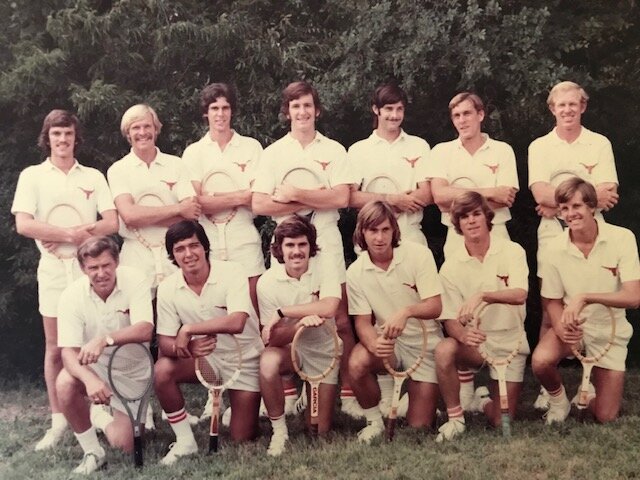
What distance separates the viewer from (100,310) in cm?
543

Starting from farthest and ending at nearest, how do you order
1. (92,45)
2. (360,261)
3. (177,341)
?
(92,45)
(360,261)
(177,341)

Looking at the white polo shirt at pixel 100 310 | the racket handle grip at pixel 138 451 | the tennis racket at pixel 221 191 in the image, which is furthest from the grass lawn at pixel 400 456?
the tennis racket at pixel 221 191

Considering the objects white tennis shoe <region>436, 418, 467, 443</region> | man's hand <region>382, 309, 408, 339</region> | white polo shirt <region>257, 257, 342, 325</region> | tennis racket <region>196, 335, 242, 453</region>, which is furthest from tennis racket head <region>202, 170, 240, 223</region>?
white tennis shoe <region>436, 418, 467, 443</region>

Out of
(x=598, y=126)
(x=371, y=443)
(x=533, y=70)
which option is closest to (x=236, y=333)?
(x=371, y=443)

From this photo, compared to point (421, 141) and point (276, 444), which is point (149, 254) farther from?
point (421, 141)

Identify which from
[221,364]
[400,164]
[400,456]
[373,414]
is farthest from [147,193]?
[400,456]

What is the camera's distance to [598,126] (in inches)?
288

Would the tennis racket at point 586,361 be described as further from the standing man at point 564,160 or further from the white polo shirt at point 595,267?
the standing man at point 564,160

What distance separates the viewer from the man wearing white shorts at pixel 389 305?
216 inches

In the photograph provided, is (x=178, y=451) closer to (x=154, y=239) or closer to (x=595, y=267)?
(x=154, y=239)

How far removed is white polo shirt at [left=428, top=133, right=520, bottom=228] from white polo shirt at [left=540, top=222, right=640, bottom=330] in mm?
548

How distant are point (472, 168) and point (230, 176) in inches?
68.3

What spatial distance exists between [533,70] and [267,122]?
7.39ft

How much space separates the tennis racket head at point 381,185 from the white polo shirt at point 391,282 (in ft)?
1.97
